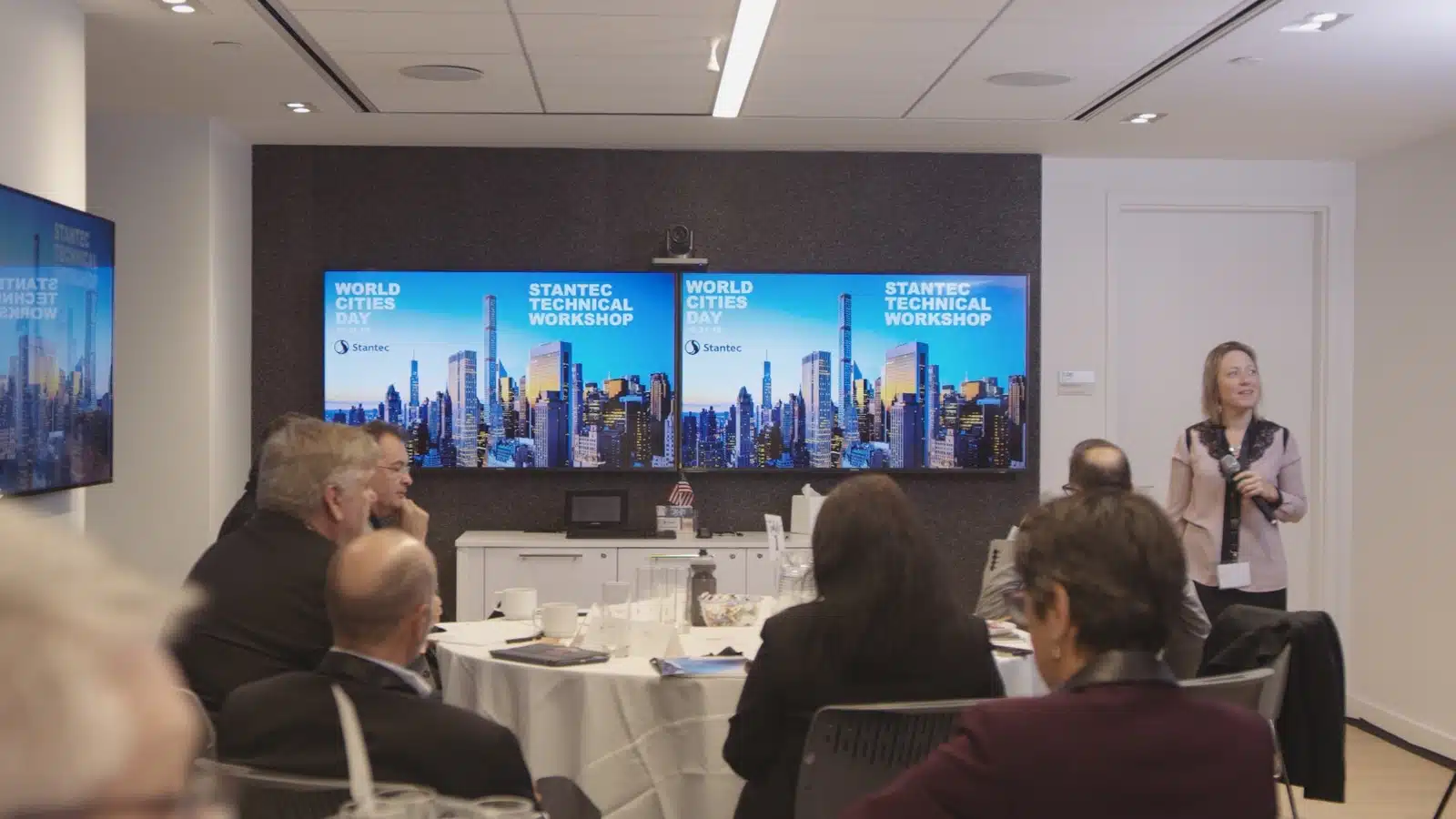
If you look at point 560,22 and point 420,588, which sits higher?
point 560,22

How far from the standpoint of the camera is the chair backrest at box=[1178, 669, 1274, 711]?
2.71 m

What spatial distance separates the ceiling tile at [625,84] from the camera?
5086 millimetres

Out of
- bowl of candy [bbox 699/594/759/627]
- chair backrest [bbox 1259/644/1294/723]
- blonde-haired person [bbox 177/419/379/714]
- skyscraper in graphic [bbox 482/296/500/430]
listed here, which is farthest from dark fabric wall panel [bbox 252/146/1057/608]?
blonde-haired person [bbox 177/419/379/714]

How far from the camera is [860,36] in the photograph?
4.67 meters

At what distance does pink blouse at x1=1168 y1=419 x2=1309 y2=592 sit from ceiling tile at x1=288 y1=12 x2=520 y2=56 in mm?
2894

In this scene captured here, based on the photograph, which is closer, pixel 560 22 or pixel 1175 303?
pixel 560 22

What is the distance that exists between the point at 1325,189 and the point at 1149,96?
2.04 metres

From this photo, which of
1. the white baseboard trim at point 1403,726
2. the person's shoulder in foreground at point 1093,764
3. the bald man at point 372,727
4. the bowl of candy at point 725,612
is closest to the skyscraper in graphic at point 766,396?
the bowl of candy at point 725,612

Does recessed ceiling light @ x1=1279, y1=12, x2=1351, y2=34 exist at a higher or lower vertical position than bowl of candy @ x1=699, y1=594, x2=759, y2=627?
higher

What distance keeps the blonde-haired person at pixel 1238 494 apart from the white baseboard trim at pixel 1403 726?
1.67 m

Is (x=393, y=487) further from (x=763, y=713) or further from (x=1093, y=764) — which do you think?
A: (x=1093, y=764)

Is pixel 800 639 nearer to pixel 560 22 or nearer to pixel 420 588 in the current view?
pixel 420 588

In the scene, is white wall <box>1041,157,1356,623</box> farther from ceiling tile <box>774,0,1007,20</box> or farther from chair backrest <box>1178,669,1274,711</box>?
chair backrest <box>1178,669,1274,711</box>

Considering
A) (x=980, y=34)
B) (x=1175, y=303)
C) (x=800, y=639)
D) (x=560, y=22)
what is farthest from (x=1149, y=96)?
(x=800, y=639)
